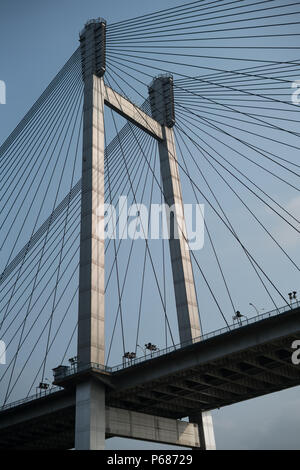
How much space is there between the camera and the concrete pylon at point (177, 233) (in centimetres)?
5141

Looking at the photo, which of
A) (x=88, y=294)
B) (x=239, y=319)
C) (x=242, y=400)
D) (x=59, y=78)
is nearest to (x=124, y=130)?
(x=59, y=78)

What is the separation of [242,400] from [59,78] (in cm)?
3464

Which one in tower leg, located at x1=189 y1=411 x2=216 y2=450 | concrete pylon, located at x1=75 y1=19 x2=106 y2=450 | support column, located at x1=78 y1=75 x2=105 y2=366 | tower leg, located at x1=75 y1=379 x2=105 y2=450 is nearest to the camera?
tower leg, located at x1=75 y1=379 x2=105 y2=450

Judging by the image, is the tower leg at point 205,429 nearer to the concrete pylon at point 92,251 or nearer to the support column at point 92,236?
the concrete pylon at point 92,251

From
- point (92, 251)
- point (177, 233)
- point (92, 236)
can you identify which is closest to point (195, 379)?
point (92, 251)

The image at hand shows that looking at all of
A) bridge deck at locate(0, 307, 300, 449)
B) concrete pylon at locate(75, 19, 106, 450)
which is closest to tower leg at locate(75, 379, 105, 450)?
concrete pylon at locate(75, 19, 106, 450)

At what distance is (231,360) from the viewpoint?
43531 millimetres

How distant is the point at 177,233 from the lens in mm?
54438

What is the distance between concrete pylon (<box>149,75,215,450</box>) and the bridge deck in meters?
2.84

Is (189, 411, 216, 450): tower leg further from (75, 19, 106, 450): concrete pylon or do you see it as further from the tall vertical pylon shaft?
(75, 19, 106, 450): concrete pylon

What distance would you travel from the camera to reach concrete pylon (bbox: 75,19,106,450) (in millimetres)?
42094

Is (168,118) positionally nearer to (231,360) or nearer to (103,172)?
(103,172)
